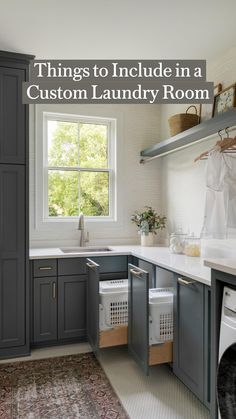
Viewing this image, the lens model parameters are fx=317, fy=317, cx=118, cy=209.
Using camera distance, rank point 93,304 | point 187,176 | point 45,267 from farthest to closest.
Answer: point 187,176 → point 45,267 → point 93,304

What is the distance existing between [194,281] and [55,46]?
2.17 m

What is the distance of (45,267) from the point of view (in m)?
2.87

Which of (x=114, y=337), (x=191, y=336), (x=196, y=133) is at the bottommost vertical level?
(x=114, y=337)

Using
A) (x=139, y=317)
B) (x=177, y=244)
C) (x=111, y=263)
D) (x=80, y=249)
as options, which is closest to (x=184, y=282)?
(x=139, y=317)

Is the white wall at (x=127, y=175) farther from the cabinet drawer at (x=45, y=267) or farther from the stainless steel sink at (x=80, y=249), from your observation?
the cabinet drawer at (x=45, y=267)

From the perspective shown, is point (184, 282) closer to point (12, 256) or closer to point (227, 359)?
point (227, 359)

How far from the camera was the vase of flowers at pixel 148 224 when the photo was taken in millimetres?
3562

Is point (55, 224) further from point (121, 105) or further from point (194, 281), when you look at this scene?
point (194, 281)

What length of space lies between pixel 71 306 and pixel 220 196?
167 cm

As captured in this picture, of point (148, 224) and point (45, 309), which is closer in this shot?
point (45, 309)

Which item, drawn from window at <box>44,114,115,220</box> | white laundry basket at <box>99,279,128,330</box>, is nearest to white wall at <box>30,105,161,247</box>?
window at <box>44,114,115,220</box>

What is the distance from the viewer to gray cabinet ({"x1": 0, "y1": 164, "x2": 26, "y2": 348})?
2718mm

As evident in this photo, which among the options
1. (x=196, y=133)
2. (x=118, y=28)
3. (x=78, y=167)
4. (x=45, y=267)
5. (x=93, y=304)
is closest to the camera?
(x=118, y=28)

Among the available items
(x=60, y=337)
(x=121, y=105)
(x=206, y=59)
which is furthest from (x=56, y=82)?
(x=60, y=337)
